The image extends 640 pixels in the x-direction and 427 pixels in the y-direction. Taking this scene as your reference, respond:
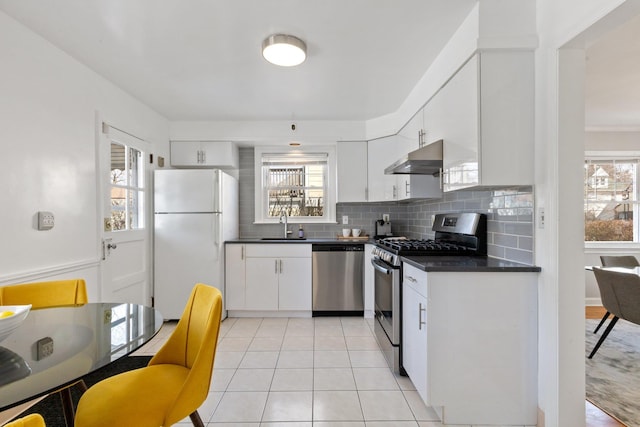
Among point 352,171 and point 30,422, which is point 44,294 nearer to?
point 30,422

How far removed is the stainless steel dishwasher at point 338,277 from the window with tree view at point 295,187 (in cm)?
81

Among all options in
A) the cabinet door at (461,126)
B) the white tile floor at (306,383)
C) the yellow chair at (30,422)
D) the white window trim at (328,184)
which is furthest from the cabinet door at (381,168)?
the yellow chair at (30,422)

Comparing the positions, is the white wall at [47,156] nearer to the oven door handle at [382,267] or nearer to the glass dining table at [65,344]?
the glass dining table at [65,344]

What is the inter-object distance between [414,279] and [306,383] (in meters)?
1.06

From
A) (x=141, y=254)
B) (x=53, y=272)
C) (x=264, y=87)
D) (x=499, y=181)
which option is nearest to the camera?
(x=499, y=181)

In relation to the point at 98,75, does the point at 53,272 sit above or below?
below

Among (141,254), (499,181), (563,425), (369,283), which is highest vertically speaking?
(499,181)

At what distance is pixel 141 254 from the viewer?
10.7ft

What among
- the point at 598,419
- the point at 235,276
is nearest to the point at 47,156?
the point at 235,276

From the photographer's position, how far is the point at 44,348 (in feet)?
3.32

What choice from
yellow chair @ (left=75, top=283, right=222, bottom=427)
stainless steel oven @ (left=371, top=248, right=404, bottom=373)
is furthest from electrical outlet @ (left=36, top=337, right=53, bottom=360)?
stainless steel oven @ (left=371, top=248, right=404, bottom=373)

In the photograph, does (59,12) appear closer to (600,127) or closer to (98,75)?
(98,75)

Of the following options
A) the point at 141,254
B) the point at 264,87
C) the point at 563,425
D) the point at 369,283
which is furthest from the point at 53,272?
the point at 563,425

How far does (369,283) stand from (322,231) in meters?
1.02
